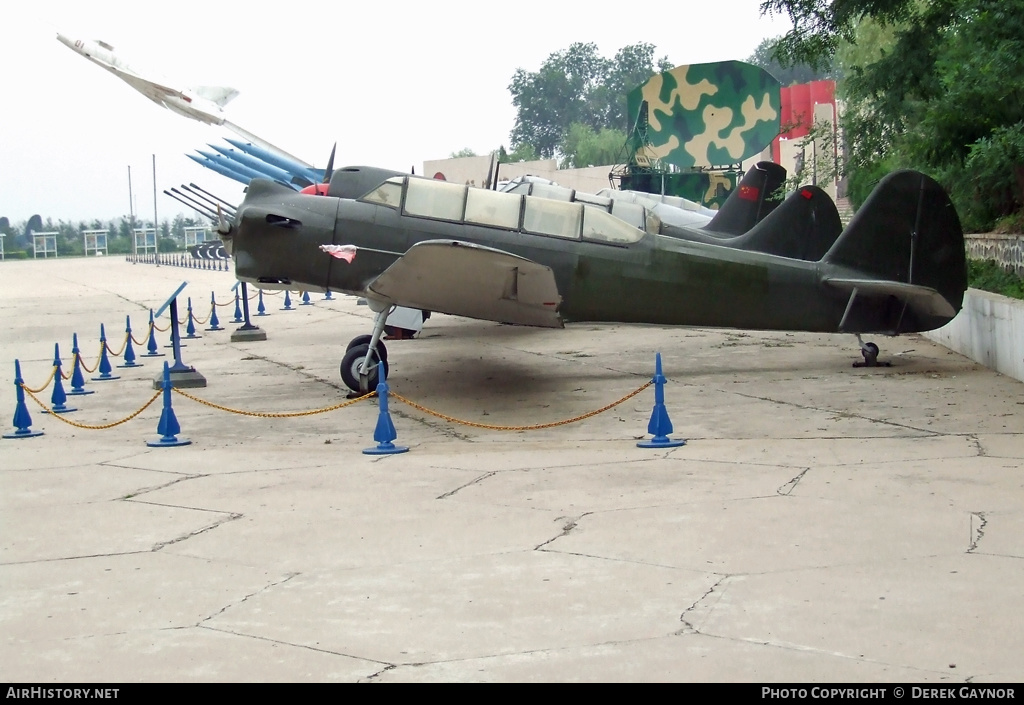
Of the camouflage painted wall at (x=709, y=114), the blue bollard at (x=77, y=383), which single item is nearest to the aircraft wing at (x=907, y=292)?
the blue bollard at (x=77, y=383)

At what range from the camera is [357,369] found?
1353cm

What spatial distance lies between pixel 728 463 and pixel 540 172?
2059 inches

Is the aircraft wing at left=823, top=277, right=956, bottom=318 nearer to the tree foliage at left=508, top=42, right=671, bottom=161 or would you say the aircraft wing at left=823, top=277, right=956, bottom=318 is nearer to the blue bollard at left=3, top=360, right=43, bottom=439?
the blue bollard at left=3, top=360, right=43, bottom=439

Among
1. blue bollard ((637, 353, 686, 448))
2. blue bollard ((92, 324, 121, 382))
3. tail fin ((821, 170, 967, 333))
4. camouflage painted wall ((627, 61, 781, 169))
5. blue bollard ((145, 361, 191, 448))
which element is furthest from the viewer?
camouflage painted wall ((627, 61, 781, 169))

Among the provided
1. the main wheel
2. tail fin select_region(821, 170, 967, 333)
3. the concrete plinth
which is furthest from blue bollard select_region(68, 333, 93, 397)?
tail fin select_region(821, 170, 967, 333)

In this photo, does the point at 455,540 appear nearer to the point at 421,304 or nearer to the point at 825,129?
the point at 421,304

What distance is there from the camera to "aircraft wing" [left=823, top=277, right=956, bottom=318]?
45.5 ft

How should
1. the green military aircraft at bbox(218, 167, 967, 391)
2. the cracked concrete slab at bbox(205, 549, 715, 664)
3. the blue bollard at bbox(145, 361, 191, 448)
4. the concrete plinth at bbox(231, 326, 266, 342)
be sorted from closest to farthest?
the cracked concrete slab at bbox(205, 549, 715, 664)
the blue bollard at bbox(145, 361, 191, 448)
the green military aircraft at bbox(218, 167, 967, 391)
the concrete plinth at bbox(231, 326, 266, 342)

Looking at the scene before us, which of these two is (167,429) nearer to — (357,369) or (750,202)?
(357,369)

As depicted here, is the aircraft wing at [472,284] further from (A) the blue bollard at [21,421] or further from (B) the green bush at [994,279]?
(B) the green bush at [994,279]

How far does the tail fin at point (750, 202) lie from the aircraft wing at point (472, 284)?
26.1ft

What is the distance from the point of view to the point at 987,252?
1827 centimetres

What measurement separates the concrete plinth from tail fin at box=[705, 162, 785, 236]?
9187mm

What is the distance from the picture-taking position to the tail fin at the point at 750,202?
20.2 meters
